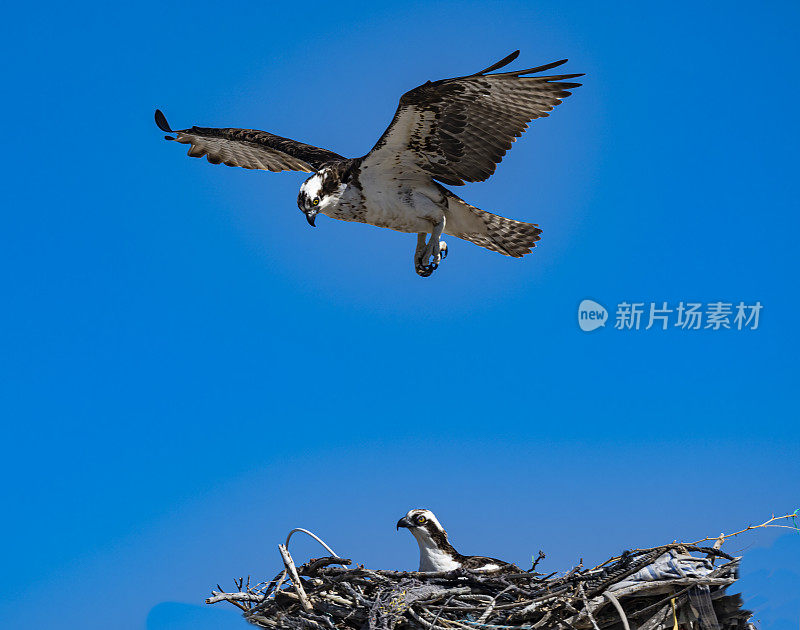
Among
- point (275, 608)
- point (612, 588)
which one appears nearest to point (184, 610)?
point (275, 608)

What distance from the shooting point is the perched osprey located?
5.42m

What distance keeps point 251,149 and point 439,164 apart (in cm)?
239

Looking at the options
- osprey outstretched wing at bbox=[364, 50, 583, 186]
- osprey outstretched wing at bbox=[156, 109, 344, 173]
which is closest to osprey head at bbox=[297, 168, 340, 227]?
osprey outstretched wing at bbox=[364, 50, 583, 186]

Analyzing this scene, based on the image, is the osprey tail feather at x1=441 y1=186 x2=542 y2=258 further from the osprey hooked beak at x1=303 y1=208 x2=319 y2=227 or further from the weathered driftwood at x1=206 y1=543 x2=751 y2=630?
the weathered driftwood at x1=206 y1=543 x2=751 y2=630

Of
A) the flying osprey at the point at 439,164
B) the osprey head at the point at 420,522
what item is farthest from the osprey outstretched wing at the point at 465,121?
the osprey head at the point at 420,522

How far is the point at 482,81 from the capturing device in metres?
5.48

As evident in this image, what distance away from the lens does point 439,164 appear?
5949 mm

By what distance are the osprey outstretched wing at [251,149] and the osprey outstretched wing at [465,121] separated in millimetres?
1023

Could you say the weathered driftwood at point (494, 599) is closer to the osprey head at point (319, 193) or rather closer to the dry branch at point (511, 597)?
the dry branch at point (511, 597)

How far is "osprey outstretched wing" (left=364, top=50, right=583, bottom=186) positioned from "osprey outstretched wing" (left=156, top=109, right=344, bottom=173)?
3.36 ft

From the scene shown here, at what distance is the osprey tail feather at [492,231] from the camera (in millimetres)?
6559

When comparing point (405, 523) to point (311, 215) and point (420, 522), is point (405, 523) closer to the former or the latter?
point (420, 522)

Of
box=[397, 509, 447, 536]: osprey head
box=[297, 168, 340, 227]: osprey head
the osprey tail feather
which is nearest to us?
box=[397, 509, 447, 536]: osprey head

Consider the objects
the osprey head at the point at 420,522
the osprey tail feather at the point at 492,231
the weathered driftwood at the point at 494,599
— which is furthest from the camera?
the osprey tail feather at the point at 492,231
